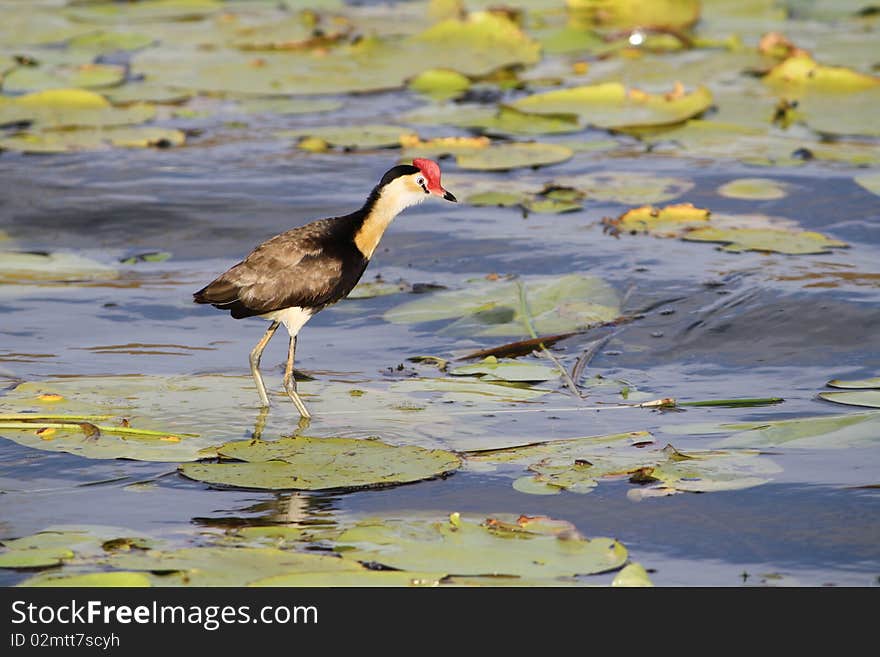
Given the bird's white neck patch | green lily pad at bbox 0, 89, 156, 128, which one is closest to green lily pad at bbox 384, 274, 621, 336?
the bird's white neck patch

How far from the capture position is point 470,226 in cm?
952

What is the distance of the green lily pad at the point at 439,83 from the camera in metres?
12.8

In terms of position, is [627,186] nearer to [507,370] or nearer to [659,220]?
[659,220]

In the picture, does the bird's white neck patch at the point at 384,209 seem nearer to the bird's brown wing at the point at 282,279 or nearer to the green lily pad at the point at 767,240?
the bird's brown wing at the point at 282,279

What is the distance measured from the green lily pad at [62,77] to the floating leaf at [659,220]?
550 cm

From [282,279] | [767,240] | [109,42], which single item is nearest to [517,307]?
[282,279]

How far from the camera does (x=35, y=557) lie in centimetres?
478

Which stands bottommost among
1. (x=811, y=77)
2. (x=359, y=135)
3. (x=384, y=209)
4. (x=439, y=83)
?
(x=384, y=209)

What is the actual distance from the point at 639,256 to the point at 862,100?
12.0 feet

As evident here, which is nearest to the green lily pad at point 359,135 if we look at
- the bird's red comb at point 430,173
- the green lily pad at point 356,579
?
the bird's red comb at point 430,173

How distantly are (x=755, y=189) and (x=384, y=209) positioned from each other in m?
3.55

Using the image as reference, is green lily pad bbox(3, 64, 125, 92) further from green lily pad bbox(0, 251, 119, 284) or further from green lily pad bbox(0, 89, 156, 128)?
green lily pad bbox(0, 251, 119, 284)
